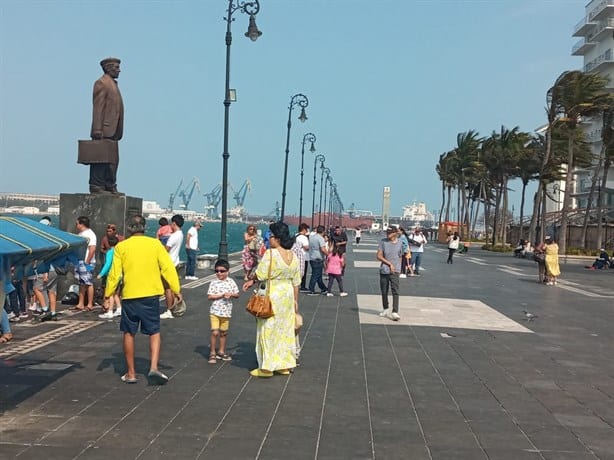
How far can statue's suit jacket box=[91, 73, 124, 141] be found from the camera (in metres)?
13.4

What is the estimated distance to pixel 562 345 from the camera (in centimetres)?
998

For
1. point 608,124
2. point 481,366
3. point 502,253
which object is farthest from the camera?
point 502,253

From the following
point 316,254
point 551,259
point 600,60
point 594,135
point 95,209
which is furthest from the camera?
point 594,135

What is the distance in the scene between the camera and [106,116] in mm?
13500

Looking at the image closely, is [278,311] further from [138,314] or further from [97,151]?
[97,151]

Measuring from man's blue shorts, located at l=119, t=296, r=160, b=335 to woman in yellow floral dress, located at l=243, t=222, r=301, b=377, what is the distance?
3.78ft

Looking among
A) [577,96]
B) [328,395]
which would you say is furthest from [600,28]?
[328,395]

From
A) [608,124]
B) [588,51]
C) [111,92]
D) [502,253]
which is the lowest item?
[502,253]

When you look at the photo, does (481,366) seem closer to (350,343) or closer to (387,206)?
(350,343)

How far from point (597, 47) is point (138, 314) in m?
71.3

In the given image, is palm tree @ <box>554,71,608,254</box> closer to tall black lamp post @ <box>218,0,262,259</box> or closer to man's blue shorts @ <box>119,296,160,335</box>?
tall black lamp post @ <box>218,0,262,259</box>

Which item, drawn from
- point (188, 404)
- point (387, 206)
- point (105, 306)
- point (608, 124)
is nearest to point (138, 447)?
point (188, 404)

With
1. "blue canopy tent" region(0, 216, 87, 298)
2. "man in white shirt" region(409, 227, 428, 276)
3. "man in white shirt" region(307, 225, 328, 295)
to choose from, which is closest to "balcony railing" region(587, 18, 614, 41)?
"man in white shirt" region(409, 227, 428, 276)

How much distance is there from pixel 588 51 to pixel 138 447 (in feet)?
248
